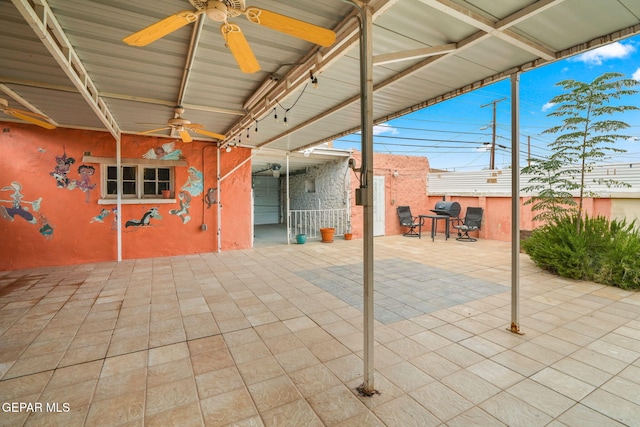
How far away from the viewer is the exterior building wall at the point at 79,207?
500 cm

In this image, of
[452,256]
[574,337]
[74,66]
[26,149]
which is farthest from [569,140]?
[26,149]

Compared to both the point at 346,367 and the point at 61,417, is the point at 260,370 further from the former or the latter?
the point at 61,417

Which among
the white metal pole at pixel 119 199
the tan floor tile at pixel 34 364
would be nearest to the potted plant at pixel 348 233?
the white metal pole at pixel 119 199

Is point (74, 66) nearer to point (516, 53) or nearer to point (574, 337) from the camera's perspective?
point (516, 53)

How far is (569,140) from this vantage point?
4828mm

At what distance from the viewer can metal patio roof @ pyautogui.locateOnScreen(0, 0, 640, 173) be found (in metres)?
1.99

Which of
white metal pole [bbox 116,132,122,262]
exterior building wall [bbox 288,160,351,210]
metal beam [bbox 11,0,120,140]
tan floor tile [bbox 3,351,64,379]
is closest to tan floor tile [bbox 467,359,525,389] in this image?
tan floor tile [bbox 3,351,64,379]

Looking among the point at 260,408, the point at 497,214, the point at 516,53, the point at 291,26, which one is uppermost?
the point at 516,53

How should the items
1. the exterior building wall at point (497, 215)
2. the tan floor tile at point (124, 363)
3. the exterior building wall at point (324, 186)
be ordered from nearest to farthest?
the tan floor tile at point (124, 363), the exterior building wall at point (497, 215), the exterior building wall at point (324, 186)

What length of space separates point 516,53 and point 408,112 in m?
1.67

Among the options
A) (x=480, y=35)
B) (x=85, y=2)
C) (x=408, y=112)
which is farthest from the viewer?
(x=408, y=112)

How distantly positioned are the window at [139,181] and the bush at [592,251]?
7.11 metres

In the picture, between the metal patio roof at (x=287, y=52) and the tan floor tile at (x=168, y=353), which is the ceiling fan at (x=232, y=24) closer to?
the metal patio roof at (x=287, y=52)

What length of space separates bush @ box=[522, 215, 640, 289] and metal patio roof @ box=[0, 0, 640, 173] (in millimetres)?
3155
